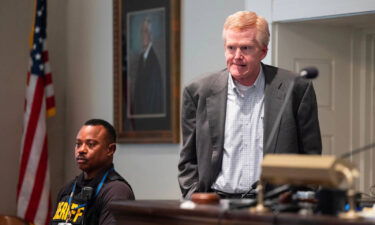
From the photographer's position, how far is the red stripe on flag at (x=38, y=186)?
757 centimetres

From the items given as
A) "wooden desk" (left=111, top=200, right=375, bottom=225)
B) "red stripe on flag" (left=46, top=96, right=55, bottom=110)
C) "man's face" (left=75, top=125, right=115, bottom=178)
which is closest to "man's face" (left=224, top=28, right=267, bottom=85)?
"wooden desk" (left=111, top=200, right=375, bottom=225)

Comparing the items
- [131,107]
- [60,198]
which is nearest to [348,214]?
[60,198]

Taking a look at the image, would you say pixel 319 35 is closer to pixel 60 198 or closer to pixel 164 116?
pixel 164 116

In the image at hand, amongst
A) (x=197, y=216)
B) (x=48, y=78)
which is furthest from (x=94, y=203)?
(x=48, y=78)

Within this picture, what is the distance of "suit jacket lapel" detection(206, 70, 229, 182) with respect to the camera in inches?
144

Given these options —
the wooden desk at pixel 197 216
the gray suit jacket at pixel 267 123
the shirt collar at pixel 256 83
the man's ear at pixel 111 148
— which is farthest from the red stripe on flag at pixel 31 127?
the wooden desk at pixel 197 216

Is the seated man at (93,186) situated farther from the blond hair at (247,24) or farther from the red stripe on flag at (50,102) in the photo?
the red stripe on flag at (50,102)

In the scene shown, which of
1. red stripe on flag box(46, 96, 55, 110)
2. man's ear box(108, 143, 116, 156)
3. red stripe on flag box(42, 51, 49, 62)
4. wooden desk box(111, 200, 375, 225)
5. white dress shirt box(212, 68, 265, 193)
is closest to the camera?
wooden desk box(111, 200, 375, 225)

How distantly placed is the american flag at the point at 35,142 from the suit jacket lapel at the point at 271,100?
14.0 ft

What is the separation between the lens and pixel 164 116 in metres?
7.03

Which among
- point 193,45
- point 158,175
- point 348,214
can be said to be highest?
point 193,45

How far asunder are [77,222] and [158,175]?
2.60 m

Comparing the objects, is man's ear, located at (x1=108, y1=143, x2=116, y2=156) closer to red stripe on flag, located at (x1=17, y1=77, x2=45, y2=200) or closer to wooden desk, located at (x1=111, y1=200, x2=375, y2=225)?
wooden desk, located at (x1=111, y1=200, x2=375, y2=225)

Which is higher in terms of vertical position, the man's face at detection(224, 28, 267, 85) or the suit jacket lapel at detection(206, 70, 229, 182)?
the man's face at detection(224, 28, 267, 85)
